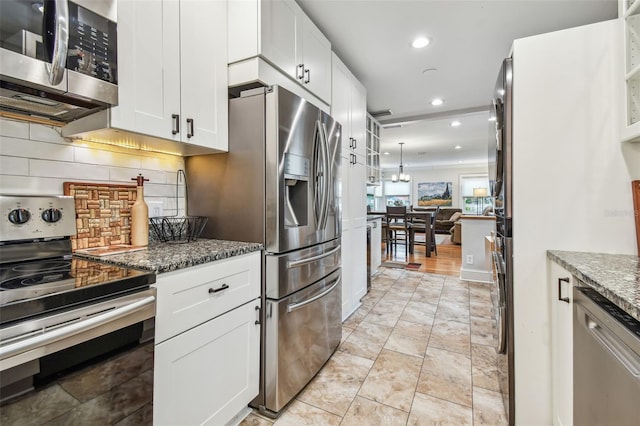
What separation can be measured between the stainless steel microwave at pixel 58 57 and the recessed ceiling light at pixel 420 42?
2115 mm

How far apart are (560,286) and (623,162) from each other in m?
0.64

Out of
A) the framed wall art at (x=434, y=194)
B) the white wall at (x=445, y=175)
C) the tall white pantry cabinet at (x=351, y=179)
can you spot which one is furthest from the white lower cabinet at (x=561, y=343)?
the framed wall art at (x=434, y=194)

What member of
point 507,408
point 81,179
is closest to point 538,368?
point 507,408

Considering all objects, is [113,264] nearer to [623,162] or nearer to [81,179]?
[81,179]

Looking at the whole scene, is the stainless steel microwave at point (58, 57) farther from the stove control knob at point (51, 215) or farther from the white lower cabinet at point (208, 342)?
the white lower cabinet at point (208, 342)

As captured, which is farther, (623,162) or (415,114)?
(415,114)

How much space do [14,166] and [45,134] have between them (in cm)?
19

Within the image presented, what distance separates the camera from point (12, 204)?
116 cm

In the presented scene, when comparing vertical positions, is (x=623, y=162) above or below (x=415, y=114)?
below

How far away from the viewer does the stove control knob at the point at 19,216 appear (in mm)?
1154

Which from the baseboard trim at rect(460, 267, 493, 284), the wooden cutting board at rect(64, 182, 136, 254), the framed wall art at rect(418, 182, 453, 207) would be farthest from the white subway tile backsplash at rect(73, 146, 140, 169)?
the framed wall art at rect(418, 182, 453, 207)

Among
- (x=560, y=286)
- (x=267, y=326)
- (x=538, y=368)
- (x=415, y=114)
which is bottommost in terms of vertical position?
(x=538, y=368)

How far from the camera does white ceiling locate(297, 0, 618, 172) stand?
2.02 metres

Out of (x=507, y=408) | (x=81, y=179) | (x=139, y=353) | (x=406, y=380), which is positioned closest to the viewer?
(x=139, y=353)
